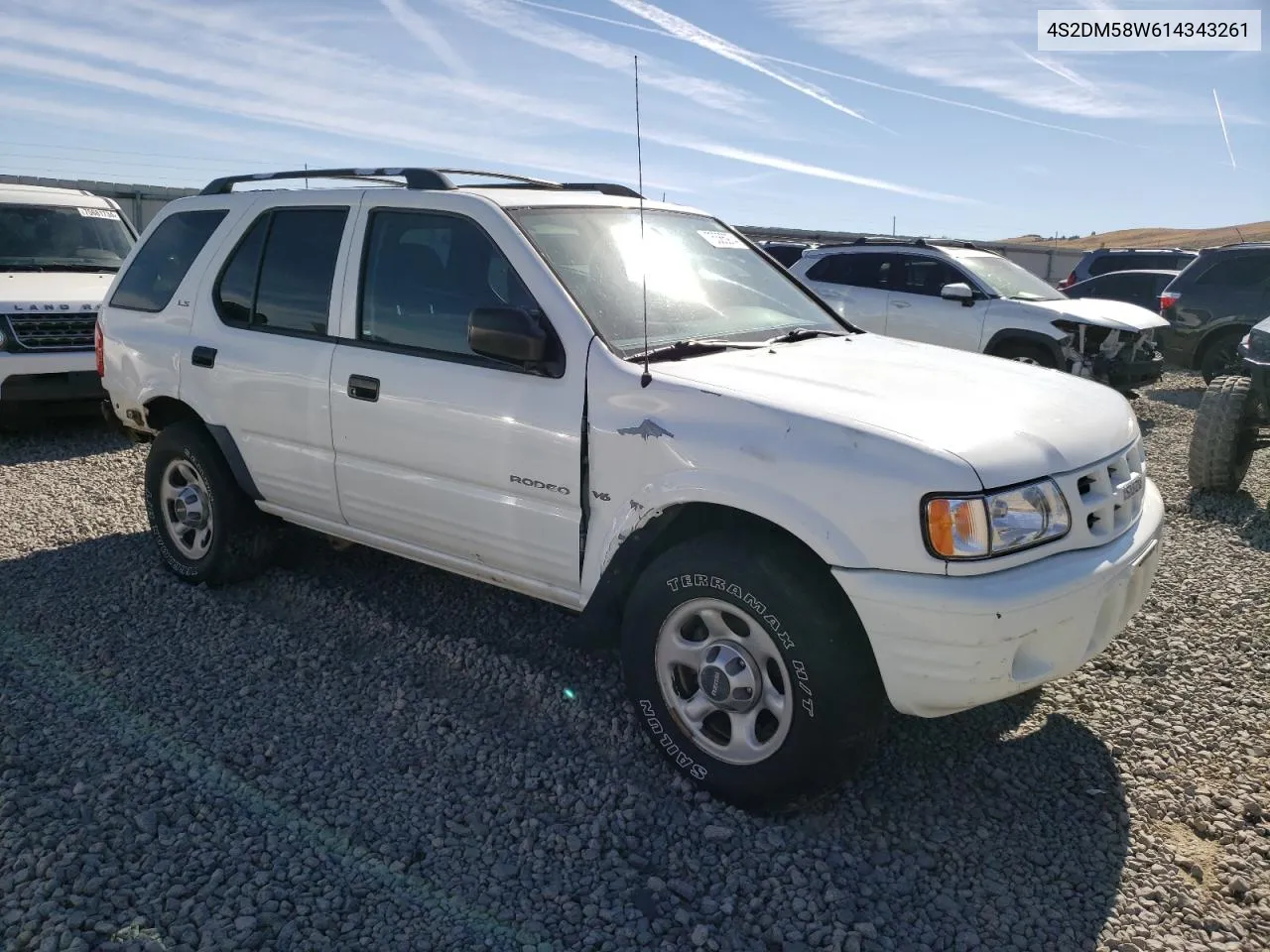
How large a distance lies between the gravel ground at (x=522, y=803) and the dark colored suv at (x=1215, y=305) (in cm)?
883

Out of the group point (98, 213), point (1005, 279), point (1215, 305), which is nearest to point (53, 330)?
point (98, 213)

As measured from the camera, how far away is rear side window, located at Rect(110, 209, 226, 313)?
5004mm

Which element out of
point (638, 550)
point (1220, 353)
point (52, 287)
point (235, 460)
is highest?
point (52, 287)

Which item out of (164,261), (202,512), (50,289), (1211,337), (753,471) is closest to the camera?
(753,471)

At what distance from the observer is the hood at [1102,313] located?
404 inches

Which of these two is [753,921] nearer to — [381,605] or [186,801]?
[186,801]

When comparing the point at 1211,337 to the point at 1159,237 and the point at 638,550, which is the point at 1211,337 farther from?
the point at 1159,237

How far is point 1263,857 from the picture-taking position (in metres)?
3.01

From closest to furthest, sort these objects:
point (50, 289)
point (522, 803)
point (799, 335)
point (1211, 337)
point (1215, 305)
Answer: point (522, 803), point (799, 335), point (50, 289), point (1215, 305), point (1211, 337)

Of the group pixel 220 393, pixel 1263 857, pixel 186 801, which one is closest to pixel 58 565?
pixel 220 393

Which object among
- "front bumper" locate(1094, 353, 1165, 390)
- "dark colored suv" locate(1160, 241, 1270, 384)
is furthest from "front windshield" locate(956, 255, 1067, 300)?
"dark colored suv" locate(1160, 241, 1270, 384)

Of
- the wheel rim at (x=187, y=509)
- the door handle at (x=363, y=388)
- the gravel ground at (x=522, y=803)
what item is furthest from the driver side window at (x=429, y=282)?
Answer: the wheel rim at (x=187, y=509)

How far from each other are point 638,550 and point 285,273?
90.3 inches

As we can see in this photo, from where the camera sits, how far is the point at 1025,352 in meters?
10.4
